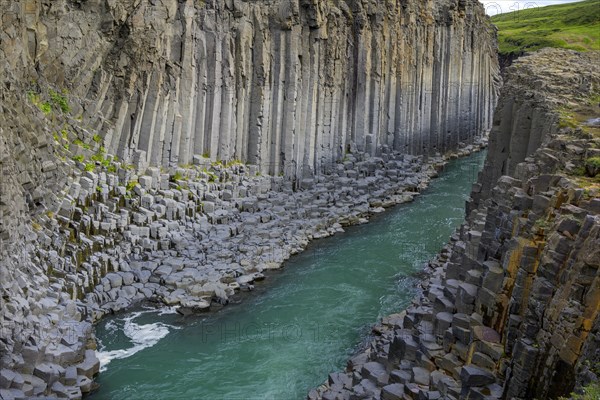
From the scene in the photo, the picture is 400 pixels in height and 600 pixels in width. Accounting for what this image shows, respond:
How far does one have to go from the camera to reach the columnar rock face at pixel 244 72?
24688 millimetres

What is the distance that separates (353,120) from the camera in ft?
134

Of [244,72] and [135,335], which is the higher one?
[244,72]

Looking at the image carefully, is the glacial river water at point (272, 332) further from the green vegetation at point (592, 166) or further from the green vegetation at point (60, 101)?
the green vegetation at point (592, 166)

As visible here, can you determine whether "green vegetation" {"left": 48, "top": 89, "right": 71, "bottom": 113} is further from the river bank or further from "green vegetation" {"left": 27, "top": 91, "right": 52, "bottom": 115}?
the river bank

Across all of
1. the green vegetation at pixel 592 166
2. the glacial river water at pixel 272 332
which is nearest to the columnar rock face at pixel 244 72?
the glacial river water at pixel 272 332

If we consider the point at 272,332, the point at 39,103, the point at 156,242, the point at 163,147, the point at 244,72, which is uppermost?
the point at 244,72

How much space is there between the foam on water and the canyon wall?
19.7ft

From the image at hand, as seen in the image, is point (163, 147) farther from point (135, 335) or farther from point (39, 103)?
point (135, 335)

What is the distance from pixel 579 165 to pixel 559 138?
91.2 inches

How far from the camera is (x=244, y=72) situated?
1240 inches

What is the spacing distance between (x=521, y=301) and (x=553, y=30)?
7421cm

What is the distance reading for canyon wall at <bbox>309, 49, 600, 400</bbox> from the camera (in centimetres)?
945

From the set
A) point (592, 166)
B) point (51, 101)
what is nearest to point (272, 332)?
point (592, 166)

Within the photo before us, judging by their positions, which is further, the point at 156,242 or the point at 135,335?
the point at 156,242
